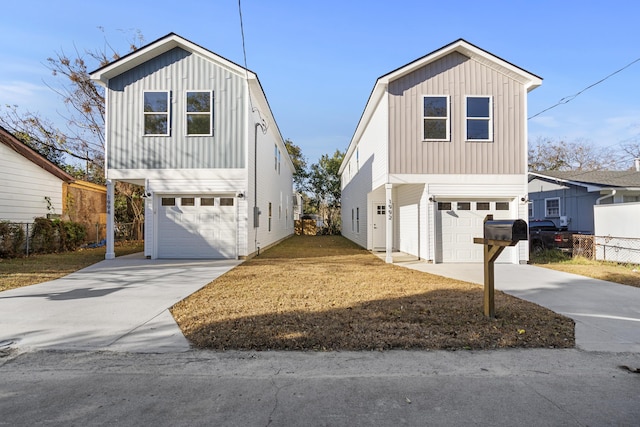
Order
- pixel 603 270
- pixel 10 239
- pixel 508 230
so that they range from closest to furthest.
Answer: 1. pixel 508 230
2. pixel 603 270
3. pixel 10 239

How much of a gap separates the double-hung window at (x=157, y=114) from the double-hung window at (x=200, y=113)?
0.73 m

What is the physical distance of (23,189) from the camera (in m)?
13.5

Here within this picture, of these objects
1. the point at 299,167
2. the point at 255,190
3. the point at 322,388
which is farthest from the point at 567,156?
the point at 322,388

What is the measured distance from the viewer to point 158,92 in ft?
38.9

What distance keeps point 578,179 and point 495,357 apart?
706 inches

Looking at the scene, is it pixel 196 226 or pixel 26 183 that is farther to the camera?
pixel 26 183

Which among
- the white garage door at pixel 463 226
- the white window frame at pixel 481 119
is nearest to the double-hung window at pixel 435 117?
the white window frame at pixel 481 119

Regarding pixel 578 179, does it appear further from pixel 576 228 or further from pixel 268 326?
pixel 268 326

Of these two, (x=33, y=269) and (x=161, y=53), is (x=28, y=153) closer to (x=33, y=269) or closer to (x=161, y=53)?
(x=33, y=269)

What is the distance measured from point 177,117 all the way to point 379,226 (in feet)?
29.9

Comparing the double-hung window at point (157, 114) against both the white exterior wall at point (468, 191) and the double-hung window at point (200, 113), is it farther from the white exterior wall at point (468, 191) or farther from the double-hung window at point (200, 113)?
the white exterior wall at point (468, 191)

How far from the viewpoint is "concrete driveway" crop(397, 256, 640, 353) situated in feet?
14.2

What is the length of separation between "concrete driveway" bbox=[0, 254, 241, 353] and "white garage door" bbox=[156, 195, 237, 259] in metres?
2.55

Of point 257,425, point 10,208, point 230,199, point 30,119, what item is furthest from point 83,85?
point 257,425
